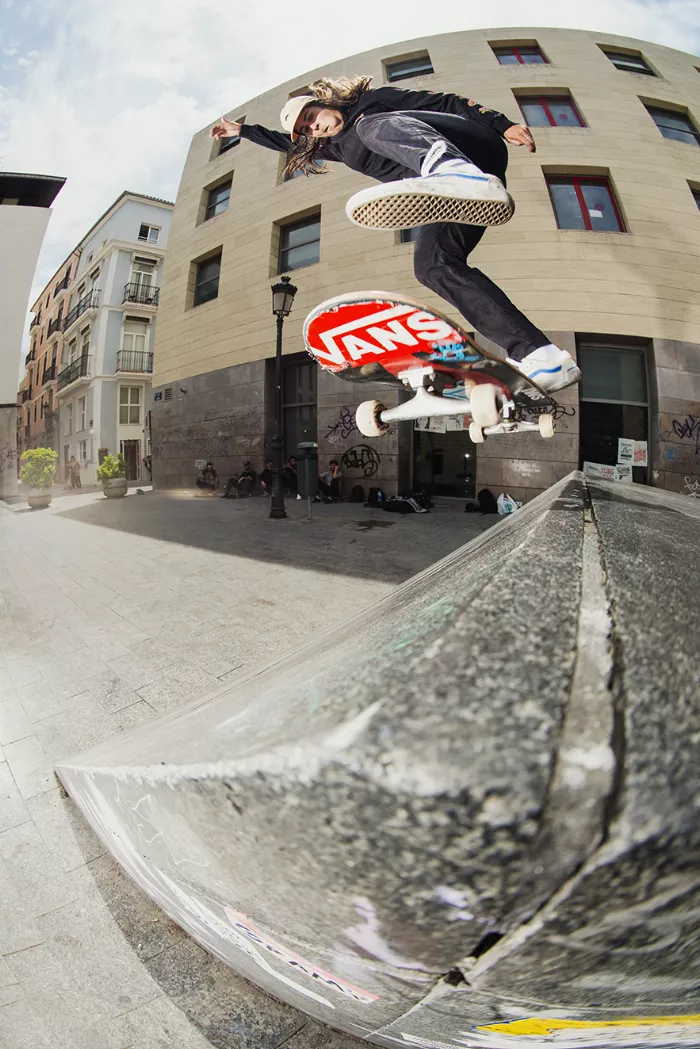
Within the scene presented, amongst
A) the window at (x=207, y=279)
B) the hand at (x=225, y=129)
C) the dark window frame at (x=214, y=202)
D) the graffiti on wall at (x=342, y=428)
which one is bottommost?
the graffiti on wall at (x=342, y=428)

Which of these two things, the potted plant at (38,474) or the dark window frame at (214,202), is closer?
the potted plant at (38,474)

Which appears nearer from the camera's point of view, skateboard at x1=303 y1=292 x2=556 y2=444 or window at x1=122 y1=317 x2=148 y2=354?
skateboard at x1=303 y1=292 x2=556 y2=444

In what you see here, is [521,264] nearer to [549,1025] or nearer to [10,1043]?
[549,1025]

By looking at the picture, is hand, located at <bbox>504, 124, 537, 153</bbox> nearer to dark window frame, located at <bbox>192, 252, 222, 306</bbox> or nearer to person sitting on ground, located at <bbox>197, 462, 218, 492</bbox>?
dark window frame, located at <bbox>192, 252, 222, 306</bbox>

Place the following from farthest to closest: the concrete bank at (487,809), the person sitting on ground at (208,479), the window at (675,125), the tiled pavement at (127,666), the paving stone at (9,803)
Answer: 1. the window at (675,125)
2. the person sitting on ground at (208,479)
3. the paving stone at (9,803)
4. the tiled pavement at (127,666)
5. the concrete bank at (487,809)

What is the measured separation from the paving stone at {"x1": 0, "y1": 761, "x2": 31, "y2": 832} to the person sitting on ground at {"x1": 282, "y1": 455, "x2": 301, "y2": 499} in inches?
35.5

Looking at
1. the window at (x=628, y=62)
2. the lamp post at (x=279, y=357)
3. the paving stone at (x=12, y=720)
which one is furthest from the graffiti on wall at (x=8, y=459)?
the window at (x=628, y=62)

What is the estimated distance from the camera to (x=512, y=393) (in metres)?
1.21

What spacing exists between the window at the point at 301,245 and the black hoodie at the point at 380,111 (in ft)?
0.64

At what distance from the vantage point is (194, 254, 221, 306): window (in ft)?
4.34

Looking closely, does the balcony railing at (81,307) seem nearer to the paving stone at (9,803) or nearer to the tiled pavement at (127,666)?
the tiled pavement at (127,666)

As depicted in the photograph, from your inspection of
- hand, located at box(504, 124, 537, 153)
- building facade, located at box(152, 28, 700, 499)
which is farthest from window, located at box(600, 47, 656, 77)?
hand, located at box(504, 124, 537, 153)

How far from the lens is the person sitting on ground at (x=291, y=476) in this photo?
123 cm

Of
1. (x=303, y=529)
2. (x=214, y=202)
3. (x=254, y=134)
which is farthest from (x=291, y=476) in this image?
(x=254, y=134)
